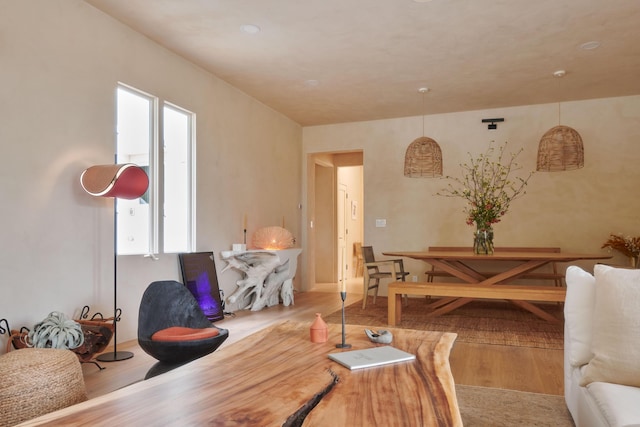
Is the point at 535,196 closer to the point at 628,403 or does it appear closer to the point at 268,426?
the point at 628,403

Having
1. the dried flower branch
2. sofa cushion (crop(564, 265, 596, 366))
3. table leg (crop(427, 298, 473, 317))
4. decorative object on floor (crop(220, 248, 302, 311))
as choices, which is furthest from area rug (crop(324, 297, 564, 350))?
sofa cushion (crop(564, 265, 596, 366))

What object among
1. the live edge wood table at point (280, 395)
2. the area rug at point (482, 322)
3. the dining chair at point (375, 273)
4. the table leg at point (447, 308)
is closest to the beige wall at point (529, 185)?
the dining chair at point (375, 273)

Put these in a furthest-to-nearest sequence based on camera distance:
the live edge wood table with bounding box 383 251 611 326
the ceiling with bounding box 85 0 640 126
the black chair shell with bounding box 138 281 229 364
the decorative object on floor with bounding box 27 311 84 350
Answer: the live edge wood table with bounding box 383 251 611 326 < the ceiling with bounding box 85 0 640 126 < the decorative object on floor with bounding box 27 311 84 350 < the black chair shell with bounding box 138 281 229 364

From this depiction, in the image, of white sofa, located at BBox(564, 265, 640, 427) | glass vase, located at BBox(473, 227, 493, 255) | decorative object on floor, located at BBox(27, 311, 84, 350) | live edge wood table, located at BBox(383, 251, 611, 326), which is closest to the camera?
white sofa, located at BBox(564, 265, 640, 427)

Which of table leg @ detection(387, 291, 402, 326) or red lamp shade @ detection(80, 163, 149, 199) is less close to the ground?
red lamp shade @ detection(80, 163, 149, 199)

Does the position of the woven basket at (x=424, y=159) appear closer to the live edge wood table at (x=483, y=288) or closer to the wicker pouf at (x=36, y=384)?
the live edge wood table at (x=483, y=288)

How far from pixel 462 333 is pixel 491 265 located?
266 centimetres

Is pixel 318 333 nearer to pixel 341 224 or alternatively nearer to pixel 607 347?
pixel 607 347

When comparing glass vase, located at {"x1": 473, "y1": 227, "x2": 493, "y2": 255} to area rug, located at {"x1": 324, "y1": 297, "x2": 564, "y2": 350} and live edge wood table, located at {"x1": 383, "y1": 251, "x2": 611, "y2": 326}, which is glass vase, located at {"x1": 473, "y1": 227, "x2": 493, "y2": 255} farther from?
area rug, located at {"x1": 324, "y1": 297, "x2": 564, "y2": 350}

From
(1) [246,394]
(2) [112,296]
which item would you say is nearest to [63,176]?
(2) [112,296]

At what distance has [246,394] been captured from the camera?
149 cm

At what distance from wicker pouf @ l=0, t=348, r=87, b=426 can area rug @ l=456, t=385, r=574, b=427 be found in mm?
2034

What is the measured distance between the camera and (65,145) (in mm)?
3643

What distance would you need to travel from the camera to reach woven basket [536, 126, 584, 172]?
5.39m
